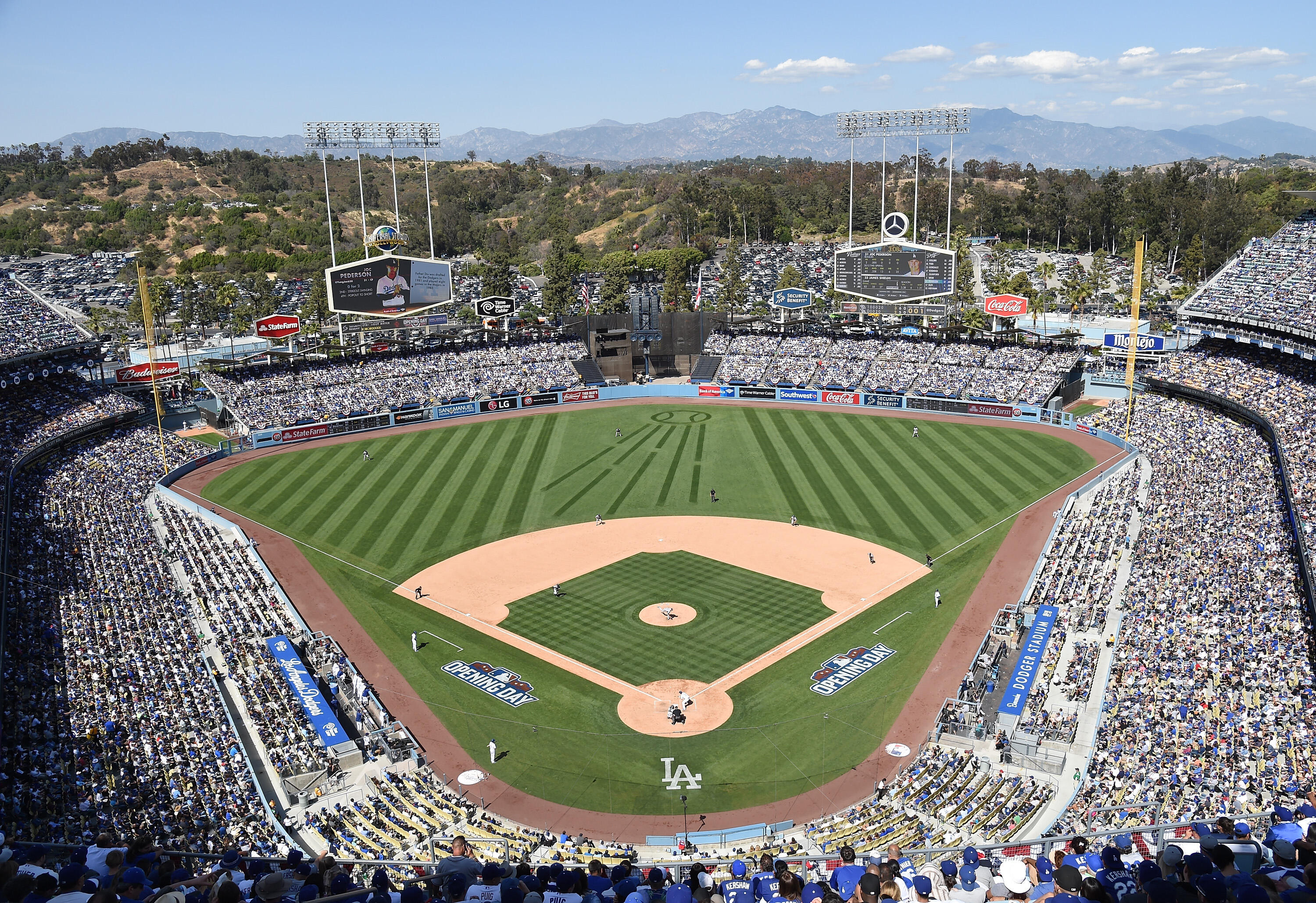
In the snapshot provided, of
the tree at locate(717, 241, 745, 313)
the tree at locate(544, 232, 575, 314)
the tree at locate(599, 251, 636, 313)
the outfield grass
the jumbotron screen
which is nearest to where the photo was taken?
the outfield grass

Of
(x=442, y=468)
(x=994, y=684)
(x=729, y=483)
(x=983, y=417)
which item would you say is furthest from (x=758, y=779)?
(x=983, y=417)

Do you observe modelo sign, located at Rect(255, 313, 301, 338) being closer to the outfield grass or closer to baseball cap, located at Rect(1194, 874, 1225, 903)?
the outfield grass

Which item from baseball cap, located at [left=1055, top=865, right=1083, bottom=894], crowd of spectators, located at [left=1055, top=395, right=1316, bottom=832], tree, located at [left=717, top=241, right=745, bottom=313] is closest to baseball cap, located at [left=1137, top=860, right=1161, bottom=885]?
baseball cap, located at [left=1055, top=865, right=1083, bottom=894]

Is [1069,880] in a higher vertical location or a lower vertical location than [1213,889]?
lower

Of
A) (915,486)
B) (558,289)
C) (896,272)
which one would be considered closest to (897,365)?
(896,272)

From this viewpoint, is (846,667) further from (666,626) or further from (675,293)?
(675,293)

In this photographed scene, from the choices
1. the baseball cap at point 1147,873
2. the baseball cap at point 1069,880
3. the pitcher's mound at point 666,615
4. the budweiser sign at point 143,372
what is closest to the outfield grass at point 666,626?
the pitcher's mound at point 666,615

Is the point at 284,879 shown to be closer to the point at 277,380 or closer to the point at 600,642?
the point at 600,642
